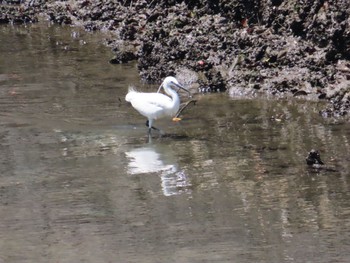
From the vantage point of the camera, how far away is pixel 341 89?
12086 mm

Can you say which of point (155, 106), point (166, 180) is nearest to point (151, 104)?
point (155, 106)

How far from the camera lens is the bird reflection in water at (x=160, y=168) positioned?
862 centimetres

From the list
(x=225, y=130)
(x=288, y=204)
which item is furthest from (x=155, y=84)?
(x=288, y=204)

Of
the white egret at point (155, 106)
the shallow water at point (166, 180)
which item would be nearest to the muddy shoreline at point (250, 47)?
the shallow water at point (166, 180)

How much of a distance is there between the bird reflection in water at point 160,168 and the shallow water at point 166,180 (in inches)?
0.5

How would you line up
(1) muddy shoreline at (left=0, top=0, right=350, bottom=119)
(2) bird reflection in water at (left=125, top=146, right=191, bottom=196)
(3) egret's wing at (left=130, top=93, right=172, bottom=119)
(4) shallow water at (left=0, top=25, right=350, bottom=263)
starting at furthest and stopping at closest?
(1) muddy shoreline at (left=0, top=0, right=350, bottom=119)
(3) egret's wing at (left=130, top=93, right=172, bottom=119)
(2) bird reflection in water at (left=125, top=146, right=191, bottom=196)
(4) shallow water at (left=0, top=25, right=350, bottom=263)

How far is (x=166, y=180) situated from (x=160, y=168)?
523 mm

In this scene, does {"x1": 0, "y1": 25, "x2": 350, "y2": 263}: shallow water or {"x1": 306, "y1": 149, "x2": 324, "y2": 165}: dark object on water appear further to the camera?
{"x1": 306, "y1": 149, "x2": 324, "y2": 165}: dark object on water

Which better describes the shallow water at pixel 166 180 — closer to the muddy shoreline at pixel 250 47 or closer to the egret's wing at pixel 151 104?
the egret's wing at pixel 151 104

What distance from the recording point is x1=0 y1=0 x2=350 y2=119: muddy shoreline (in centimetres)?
1326

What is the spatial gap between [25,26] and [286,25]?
8.89 metres

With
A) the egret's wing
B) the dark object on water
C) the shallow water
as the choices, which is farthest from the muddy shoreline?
the dark object on water

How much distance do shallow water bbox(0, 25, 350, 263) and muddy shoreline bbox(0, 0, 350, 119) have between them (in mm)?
532

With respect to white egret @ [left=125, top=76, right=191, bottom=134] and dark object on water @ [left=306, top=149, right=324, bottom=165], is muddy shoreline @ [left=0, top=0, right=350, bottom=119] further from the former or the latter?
dark object on water @ [left=306, top=149, right=324, bottom=165]
